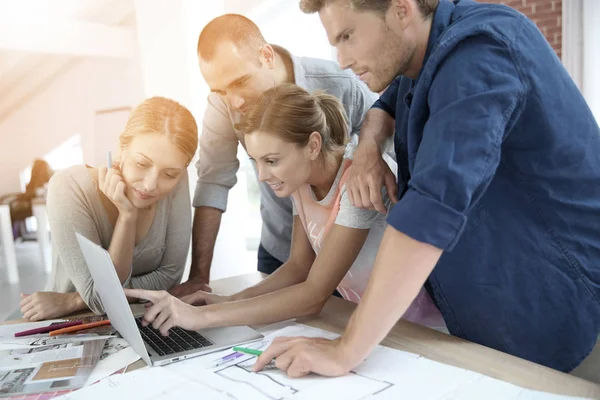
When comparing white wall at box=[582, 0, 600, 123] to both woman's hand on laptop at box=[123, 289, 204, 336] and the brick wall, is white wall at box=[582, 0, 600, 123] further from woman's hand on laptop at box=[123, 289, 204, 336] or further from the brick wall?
woman's hand on laptop at box=[123, 289, 204, 336]

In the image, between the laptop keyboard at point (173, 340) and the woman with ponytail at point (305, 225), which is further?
the woman with ponytail at point (305, 225)

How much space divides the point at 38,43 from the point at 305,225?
0.77 meters

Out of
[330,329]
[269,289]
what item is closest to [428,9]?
[330,329]

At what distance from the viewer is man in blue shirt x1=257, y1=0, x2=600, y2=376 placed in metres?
0.70

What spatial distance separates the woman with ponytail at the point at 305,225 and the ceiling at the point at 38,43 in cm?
47

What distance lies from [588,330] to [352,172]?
0.50 meters

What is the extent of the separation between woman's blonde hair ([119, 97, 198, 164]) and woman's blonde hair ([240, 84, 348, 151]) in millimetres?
191

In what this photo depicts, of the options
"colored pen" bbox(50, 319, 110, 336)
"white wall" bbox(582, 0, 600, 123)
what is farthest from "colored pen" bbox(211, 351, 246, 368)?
"white wall" bbox(582, 0, 600, 123)

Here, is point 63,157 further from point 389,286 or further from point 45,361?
point 389,286

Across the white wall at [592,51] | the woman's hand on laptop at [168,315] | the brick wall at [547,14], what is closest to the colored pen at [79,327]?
the woman's hand on laptop at [168,315]

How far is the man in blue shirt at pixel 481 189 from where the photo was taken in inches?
27.6

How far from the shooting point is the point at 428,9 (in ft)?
2.93

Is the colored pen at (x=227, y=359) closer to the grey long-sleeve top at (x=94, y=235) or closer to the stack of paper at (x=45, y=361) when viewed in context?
the stack of paper at (x=45, y=361)

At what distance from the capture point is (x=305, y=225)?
1.34 meters
